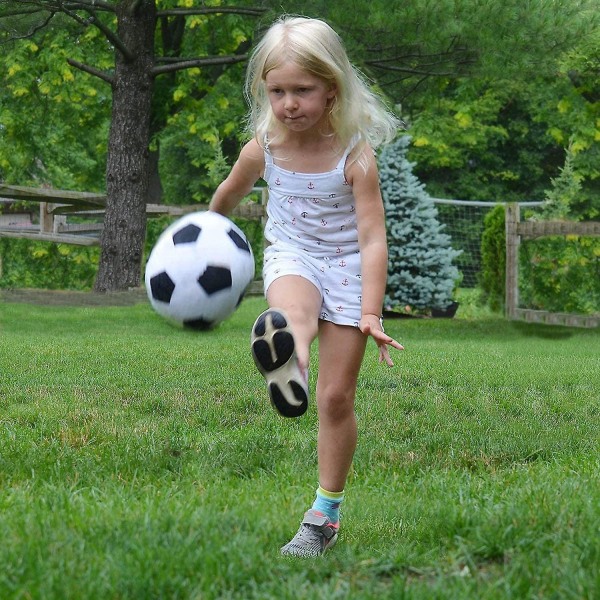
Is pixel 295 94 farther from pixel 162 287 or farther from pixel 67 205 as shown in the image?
pixel 67 205

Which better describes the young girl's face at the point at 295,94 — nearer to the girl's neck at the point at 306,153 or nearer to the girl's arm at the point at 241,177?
the girl's neck at the point at 306,153

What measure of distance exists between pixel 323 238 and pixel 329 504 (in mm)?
1006

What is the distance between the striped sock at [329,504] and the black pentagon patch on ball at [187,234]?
1.09 m

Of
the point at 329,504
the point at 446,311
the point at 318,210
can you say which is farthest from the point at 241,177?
the point at 446,311

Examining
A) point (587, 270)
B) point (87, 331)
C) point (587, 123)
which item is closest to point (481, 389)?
point (87, 331)

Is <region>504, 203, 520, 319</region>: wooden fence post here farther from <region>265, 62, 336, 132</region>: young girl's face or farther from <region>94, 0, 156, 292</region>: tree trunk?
<region>265, 62, 336, 132</region>: young girl's face

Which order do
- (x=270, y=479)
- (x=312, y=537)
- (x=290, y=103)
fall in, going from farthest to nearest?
(x=270, y=479) < (x=290, y=103) < (x=312, y=537)

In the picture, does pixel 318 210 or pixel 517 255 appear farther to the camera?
pixel 517 255

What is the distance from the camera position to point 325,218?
13.1 ft

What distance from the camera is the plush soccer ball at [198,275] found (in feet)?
12.9

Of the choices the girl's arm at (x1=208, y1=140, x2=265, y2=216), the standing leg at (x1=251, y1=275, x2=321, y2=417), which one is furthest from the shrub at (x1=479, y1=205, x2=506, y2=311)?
the standing leg at (x1=251, y1=275, x2=321, y2=417)

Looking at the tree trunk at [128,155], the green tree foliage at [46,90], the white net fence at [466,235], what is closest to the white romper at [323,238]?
the tree trunk at [128,155]

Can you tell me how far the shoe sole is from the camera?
11.5 ft

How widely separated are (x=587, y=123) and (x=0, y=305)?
1216 centimetres
